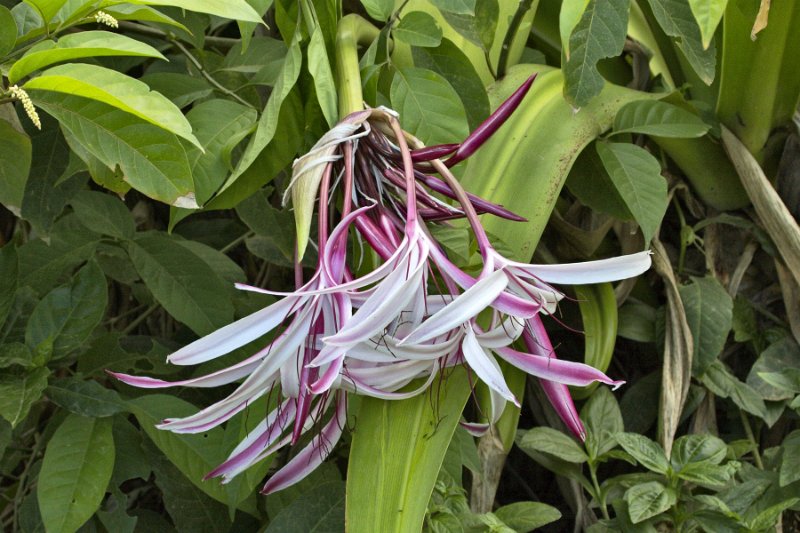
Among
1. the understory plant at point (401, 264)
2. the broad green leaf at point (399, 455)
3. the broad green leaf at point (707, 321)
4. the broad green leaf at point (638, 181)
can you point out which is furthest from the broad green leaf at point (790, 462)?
the broad green leaf at point (399, 455)

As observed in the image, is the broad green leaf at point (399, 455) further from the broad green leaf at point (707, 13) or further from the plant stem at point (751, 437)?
the plant stem at point (751, 437)

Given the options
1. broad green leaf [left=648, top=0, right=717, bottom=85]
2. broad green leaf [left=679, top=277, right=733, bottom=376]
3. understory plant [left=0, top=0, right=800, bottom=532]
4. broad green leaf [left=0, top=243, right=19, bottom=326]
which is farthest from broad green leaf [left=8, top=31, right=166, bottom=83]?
broad green leaf [left=679, top=277, right=733, bottom=376]

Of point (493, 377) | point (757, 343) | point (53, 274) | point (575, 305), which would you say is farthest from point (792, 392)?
point (53, 274)

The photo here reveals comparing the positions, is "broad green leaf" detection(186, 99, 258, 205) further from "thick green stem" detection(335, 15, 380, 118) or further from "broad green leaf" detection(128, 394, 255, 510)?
"broad green leaf" detection(128, 394, 255, 510)

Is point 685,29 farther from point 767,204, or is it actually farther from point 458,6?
point 767,204

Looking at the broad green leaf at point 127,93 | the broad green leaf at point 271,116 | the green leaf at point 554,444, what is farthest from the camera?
the green leaf at point 554,444

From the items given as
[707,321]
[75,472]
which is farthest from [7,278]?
[707,321]
